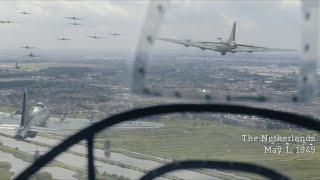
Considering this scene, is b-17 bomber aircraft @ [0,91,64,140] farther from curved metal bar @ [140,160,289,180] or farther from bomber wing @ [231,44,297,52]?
curved metal bar @ [140,160,289,180]

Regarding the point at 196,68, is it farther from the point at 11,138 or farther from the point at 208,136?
the point at 11,138

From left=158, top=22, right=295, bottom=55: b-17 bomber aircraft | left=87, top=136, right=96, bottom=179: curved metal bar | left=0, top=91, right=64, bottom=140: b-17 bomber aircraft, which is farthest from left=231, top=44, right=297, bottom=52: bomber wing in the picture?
left=0, top=91, right=64, bottom=140: b-17 bomber aircraft

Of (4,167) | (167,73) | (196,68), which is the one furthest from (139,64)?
(4,167)

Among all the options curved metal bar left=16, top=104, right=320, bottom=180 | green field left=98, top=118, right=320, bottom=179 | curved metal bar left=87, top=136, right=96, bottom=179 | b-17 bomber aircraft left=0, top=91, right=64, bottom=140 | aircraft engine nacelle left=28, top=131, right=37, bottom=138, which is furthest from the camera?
b-17 bomber aircraft left=0, top=91, right=64, bottom=140

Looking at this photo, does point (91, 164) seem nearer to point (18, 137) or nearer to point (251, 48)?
point (251, 48)

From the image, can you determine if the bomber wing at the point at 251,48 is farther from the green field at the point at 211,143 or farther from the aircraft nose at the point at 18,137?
the aircraft nose at the point at 18,137

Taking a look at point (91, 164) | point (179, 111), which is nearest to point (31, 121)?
point (91, 164)
